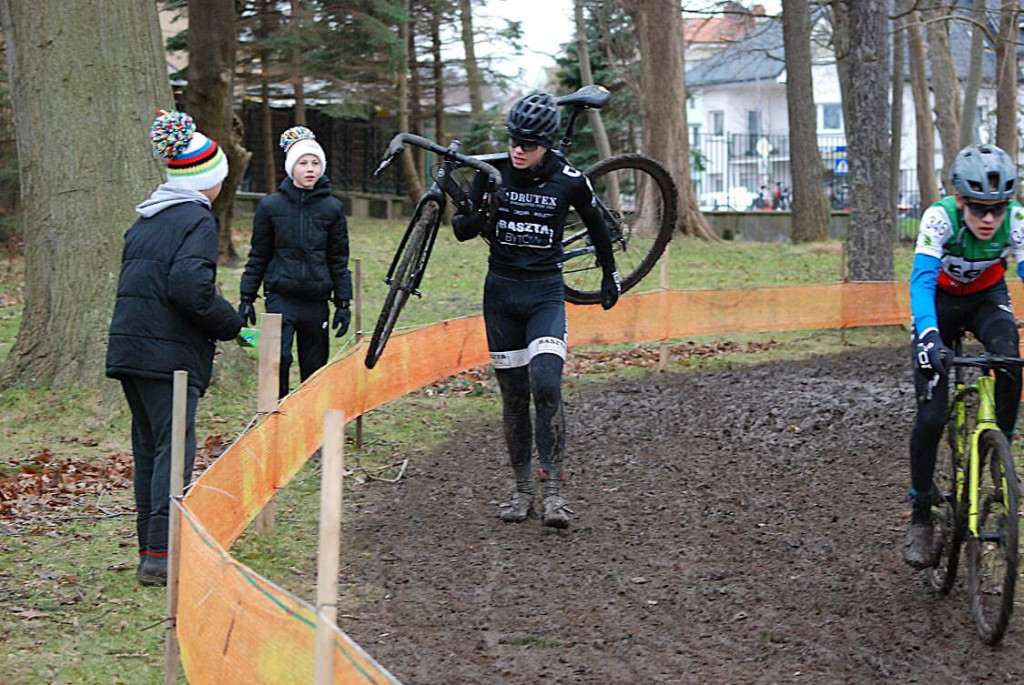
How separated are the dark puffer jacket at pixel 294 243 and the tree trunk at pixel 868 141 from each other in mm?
8775

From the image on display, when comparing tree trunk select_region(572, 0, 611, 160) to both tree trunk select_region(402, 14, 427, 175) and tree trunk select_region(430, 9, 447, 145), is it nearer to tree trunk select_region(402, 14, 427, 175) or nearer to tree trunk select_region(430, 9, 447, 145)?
tree trunk select_region(430, 9, 447, 145)

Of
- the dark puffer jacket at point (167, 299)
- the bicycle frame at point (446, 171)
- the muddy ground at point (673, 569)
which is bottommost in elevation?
the muddy ground at point (673, 569)

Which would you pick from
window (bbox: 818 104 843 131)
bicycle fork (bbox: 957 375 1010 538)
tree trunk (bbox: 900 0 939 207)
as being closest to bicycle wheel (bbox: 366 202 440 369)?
bicycle fork (bbox: 957 375 1010 538)

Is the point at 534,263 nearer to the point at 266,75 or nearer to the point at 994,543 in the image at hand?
the point at 994,543

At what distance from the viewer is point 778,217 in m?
33.7

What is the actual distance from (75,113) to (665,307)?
659cm

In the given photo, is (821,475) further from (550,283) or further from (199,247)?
(199,247)

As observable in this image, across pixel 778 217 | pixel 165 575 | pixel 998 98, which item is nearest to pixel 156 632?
pixel 165 575

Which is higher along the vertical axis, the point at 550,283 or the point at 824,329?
the point at 550,283

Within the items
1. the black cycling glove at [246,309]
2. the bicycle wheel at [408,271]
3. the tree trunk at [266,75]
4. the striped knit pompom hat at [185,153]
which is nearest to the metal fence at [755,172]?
the tree trunk at [266,75]

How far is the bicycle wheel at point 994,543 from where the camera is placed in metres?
5.14

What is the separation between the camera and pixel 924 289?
5.72 meters

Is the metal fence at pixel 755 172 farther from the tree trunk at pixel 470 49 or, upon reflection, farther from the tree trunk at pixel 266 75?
the tree trunk at pixel 266 75

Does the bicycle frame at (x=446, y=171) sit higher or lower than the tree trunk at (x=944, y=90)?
lower
